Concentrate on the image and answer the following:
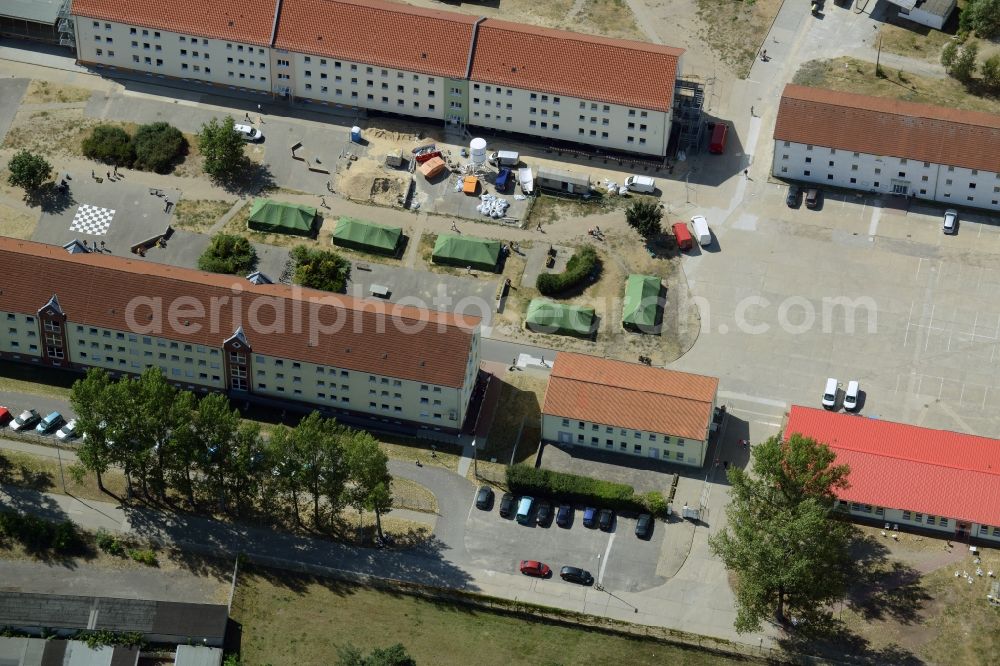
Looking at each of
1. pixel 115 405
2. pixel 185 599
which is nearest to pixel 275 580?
pixel 185 599

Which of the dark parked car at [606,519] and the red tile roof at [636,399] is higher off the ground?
the red tile roof at [636,399]

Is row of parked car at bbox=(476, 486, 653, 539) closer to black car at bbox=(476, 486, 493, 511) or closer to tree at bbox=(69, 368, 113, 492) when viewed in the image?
black car at bbox=(476, 486, 493, 511)

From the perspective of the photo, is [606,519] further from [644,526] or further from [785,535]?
[785,535]

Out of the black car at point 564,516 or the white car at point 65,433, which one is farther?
the white car at point 65,433

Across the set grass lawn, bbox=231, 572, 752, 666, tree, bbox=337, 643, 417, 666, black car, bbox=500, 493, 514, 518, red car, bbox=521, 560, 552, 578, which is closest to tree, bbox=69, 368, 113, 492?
grass lawn, bbox=231, 572, 752, 666

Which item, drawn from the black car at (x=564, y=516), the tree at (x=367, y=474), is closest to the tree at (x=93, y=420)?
the tree at (x=367, y=474)

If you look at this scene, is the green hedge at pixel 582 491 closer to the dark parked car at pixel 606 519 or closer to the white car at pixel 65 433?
the dark parked car at pixel 606 519

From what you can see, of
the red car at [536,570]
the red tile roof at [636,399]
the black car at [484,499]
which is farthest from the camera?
the red tile roof at [636,399]
